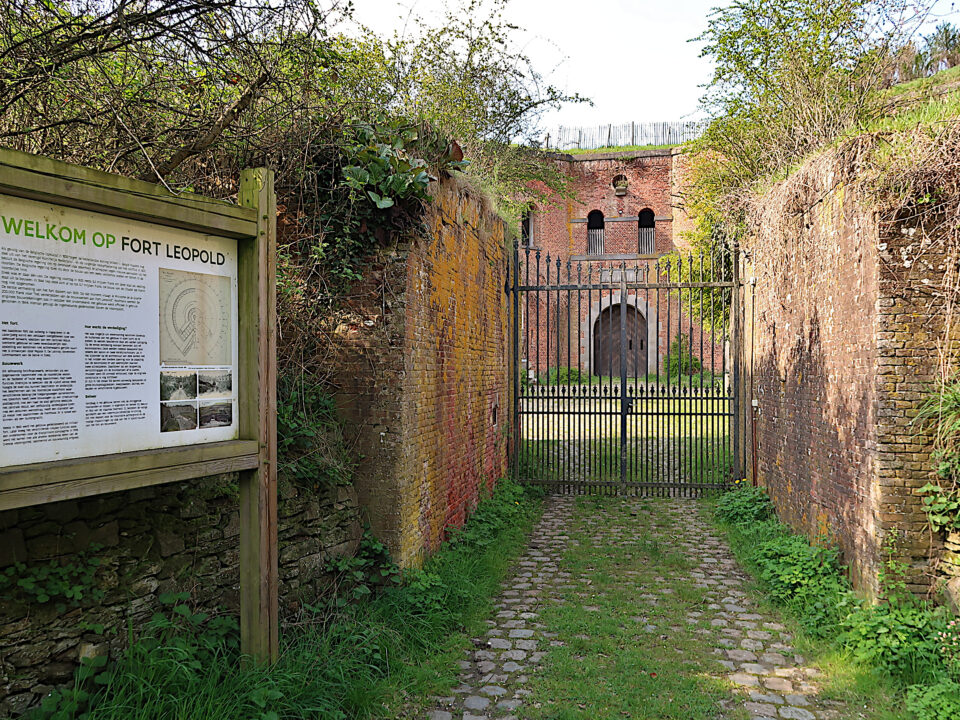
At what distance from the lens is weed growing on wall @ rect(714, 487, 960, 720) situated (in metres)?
4.11

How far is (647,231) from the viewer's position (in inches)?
1158

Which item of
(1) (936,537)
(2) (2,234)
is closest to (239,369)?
(2) (2,234)

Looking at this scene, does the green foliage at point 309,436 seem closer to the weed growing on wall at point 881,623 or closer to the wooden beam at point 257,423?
the wooden beam at point 257,423

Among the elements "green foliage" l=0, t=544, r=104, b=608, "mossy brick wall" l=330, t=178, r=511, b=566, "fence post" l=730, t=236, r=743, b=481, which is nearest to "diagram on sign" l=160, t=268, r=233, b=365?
"green foliage" l=0, t=544, r=104, b=608

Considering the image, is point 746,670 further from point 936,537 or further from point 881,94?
point 881,94

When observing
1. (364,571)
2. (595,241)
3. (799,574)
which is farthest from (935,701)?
(595,241)

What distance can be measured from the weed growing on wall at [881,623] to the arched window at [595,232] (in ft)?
77.9

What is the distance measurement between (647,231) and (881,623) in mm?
26155

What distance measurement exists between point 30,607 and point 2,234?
1.61 m

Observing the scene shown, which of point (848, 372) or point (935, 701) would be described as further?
point (848, 372)

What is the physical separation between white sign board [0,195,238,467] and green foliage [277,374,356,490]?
46.7 inches

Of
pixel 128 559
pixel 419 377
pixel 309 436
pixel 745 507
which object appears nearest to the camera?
pixel 128 559

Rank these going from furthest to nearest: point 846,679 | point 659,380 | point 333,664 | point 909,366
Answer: point 659,380, point 909,366, point 846,679, point 333,664

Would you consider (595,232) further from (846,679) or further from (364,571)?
(846,679)
